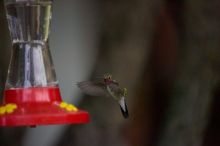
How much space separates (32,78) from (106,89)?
24.4 inches

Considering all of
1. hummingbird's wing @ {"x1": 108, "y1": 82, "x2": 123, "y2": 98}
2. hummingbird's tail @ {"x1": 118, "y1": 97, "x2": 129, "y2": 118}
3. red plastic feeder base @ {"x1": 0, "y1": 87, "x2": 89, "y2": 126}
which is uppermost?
red plastic feeder base @ {"x1": 0, "y1": 87, "x2": 89, "y2": 126}

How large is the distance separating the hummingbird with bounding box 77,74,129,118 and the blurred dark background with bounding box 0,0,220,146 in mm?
248

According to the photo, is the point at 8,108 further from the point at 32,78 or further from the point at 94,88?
the point at 94,88

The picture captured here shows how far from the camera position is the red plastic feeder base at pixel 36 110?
225 cm

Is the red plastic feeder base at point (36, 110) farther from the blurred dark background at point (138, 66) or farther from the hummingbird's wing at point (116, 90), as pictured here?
the blurred dark background at point (138, 66)

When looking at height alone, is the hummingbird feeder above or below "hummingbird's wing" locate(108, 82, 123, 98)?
above

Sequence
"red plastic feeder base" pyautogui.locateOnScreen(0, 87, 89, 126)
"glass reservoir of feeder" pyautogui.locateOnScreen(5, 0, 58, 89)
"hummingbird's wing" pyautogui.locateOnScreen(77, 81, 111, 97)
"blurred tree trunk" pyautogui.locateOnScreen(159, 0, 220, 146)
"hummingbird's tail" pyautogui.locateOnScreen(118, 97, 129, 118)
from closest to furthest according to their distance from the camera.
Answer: "red plastic feeder base" pyautogui.locateOnScreen(0, 87, 89, 126), "glass reservoir of feeder" pyautogui.locateOnScreen(5, 0, 58, 89), "hummingbird's wing" pyautogui.locateOnScreen(77, 81, 111, 97), "hummingbird's tail" pyautogui.locateOnScreen(118, 97, 129, 118), "blurred tree trunk" pyautogui.locateOnScreen(159, 0, 220, 146)

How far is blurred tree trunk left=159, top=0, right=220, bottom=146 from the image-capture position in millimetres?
3404

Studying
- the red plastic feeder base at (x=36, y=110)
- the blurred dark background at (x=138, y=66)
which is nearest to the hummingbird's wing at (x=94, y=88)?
the blurred dark background at (x=138, y=66)

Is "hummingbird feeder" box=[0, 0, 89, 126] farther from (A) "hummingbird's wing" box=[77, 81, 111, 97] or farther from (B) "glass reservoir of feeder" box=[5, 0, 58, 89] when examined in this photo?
(A) "hummingbird's wing" box=[77, 81, 111, 97]

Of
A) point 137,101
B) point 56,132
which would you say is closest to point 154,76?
point 137,101

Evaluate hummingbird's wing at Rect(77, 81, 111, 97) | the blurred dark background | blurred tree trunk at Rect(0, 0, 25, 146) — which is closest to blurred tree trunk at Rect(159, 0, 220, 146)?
the blurred dark background

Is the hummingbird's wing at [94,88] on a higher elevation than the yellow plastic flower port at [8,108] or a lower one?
lower

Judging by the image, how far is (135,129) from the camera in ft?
11.4
